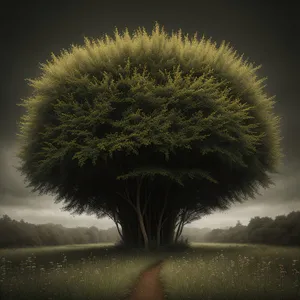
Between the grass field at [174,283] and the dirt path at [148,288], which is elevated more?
the grass field at [174,283]

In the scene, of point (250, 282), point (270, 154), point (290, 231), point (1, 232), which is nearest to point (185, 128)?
point (270, 154)

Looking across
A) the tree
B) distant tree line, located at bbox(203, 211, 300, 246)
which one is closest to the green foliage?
the tree

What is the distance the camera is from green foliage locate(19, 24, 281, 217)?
2102 cm

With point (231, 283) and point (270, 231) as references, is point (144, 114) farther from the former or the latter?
point (270, 231)

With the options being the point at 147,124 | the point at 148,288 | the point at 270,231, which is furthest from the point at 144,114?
the point at 270,231

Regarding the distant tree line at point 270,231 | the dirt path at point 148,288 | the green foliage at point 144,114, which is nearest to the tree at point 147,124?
the green foliage at point 144,114

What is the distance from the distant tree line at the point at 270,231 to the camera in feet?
112

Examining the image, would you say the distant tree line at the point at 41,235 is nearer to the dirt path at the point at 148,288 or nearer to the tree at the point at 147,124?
the tree at the point at 147,124

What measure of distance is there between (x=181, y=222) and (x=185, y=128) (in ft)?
39.2

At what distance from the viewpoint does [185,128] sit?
69.5 ft

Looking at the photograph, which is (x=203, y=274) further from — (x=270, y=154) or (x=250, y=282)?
(x=270, y=154)

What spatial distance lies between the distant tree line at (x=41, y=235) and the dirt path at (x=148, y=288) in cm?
2009

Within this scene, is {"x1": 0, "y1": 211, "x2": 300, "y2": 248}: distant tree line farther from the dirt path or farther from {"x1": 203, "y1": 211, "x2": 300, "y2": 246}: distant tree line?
the dirt path

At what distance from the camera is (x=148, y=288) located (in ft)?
43.0
